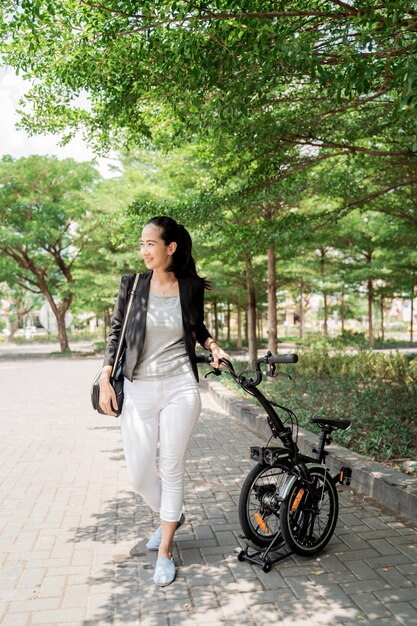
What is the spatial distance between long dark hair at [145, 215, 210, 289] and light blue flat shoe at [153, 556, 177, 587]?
1682mm

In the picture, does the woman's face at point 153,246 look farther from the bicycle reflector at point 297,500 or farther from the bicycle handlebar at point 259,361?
the bicycle reflector at point 297,500

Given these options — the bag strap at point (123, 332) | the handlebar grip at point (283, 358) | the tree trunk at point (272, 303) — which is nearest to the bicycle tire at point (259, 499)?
the handlebar grip at point (283, 358)

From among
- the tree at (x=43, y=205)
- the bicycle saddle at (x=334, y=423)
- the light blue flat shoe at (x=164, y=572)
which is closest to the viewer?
the light blue flat shoe at (x=164, y=572)

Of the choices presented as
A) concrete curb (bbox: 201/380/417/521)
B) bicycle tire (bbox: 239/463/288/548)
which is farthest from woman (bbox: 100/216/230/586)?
concrete curb (bbox: 201/380/417/521)

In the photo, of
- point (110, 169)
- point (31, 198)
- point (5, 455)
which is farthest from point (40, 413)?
point (31, 198)

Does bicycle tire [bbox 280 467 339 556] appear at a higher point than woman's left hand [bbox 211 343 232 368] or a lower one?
lower

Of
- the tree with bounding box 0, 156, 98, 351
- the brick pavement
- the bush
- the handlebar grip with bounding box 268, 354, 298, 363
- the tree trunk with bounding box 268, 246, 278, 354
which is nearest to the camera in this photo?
the brick pavement

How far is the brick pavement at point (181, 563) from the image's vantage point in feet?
10.0

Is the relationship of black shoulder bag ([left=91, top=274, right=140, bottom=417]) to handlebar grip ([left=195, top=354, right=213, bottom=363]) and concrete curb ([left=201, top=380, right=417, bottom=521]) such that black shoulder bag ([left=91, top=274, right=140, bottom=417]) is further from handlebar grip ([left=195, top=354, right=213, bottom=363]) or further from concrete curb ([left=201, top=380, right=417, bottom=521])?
concrete curb ([left=201, top=380, right=417, bottom=521])

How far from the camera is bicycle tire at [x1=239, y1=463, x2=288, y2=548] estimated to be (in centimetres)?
364

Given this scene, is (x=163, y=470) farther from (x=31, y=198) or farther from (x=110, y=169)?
(x=31, y=198)

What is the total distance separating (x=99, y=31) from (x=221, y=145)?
2.50 meters

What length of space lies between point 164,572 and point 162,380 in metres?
1.12

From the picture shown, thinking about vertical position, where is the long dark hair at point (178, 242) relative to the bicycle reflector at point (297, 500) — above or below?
above
